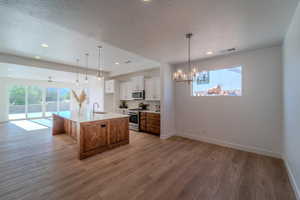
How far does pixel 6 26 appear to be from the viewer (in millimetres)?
2373

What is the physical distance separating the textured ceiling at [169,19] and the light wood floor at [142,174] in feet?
8.75

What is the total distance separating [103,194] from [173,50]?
3.36 metres

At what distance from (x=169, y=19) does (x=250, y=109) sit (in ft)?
10.2

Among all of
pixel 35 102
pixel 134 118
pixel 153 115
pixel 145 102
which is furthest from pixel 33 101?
pixel 153 115

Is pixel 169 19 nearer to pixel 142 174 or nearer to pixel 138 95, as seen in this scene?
pixel 142 174

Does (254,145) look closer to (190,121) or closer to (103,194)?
(190,121)

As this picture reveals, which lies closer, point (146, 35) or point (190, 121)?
point (146, 35)

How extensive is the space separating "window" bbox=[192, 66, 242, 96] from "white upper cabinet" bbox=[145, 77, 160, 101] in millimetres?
1473

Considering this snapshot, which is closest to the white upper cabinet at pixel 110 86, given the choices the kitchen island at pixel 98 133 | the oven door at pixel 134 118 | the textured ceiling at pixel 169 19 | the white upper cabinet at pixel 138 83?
the white upper cabinet at pixel 138 83

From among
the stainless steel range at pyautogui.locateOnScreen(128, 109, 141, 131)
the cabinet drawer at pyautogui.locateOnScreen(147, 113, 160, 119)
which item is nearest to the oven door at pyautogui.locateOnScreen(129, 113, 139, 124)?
the stainless steel range at pyautogui.locateOnScreen(128, 109, 141, 131)

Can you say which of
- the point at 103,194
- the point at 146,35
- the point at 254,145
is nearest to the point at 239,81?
the point at 254,145

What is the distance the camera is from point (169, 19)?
1929 mm

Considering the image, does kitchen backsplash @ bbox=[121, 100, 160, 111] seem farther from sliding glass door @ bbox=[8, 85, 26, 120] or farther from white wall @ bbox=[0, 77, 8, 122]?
white wall @ bbox=[0, 77, 8, 122]

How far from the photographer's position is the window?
3.51 meters
